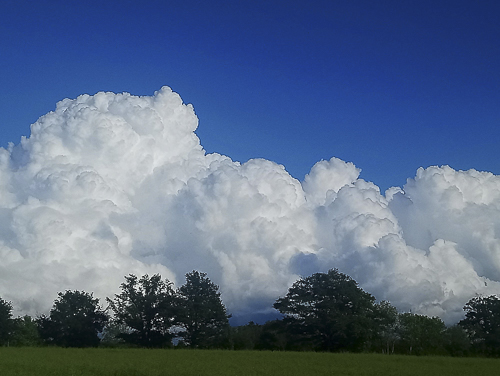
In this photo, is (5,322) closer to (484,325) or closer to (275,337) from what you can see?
(275,337)

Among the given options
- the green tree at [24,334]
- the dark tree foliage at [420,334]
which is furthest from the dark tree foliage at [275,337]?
the green tree at [24,334]

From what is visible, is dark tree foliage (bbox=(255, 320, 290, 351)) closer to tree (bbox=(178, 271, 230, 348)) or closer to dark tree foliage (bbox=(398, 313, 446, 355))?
tree (bbox=(178, 271, 230, 348))

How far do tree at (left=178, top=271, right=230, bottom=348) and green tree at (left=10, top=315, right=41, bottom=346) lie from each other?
1178 inches

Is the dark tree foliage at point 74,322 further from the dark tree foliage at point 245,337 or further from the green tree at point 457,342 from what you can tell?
the green tree at point 457,342

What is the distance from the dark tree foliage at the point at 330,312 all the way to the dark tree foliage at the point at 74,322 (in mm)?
35066

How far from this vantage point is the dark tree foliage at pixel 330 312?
277 ft

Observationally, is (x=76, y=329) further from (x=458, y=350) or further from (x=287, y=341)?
(x=458, y=350)

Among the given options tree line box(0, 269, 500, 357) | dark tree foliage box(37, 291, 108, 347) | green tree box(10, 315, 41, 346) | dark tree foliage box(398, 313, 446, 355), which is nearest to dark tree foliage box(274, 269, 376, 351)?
tree line box(0, 269, 500, 357)

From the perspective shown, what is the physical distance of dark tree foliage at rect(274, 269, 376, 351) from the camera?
277 feet

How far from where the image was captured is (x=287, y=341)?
88500 millimetres

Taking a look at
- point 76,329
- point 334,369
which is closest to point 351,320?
point 334,369

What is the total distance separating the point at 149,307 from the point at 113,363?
156 ft

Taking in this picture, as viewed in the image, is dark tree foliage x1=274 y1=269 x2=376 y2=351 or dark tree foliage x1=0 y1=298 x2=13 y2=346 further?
dark tree foliage x1=0 y1=298 x2=13 y2=346

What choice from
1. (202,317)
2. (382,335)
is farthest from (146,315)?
(382,335)
